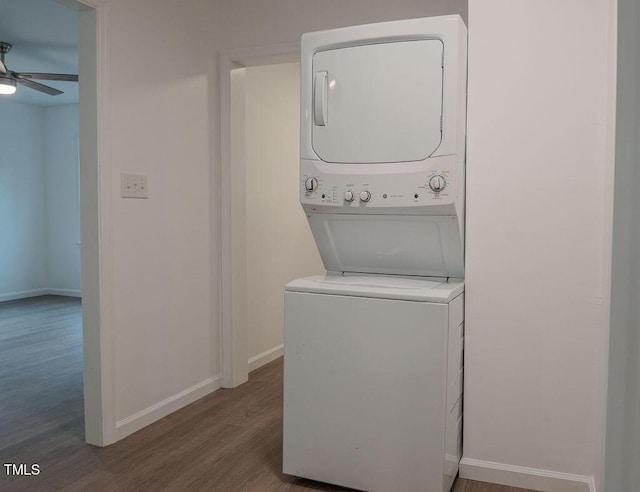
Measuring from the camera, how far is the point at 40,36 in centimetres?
408

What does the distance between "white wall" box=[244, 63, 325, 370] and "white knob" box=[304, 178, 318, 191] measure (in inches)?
47.8

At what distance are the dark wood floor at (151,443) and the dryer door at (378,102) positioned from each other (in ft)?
4.27

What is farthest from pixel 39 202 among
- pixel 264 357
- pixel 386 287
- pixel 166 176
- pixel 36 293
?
pixel 386 287

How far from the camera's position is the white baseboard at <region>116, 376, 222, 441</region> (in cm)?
246

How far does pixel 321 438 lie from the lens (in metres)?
1.99

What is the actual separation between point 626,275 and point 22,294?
7316 millimetres

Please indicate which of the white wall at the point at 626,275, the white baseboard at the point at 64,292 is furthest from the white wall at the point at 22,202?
the white wall at the point at 626,275

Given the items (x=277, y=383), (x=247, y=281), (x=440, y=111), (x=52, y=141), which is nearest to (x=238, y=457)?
(x=277, y=383)

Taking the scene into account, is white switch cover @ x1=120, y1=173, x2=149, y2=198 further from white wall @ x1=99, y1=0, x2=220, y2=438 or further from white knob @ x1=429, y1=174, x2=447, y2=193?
white knob @ x1=429, y1=174, x2=447, y2=193

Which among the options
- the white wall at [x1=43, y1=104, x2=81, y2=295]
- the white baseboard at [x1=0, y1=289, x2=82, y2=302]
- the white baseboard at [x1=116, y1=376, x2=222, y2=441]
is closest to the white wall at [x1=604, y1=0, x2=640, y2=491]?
the white baseboard at [x1=116, y1=376, x2=222, y2=441]

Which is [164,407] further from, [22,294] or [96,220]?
[22,294]

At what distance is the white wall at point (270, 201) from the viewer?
3518 millimetres

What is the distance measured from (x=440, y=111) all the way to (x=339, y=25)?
1144mm

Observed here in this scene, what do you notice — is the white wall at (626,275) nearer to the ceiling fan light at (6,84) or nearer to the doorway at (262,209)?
the doorway at (262,209)
